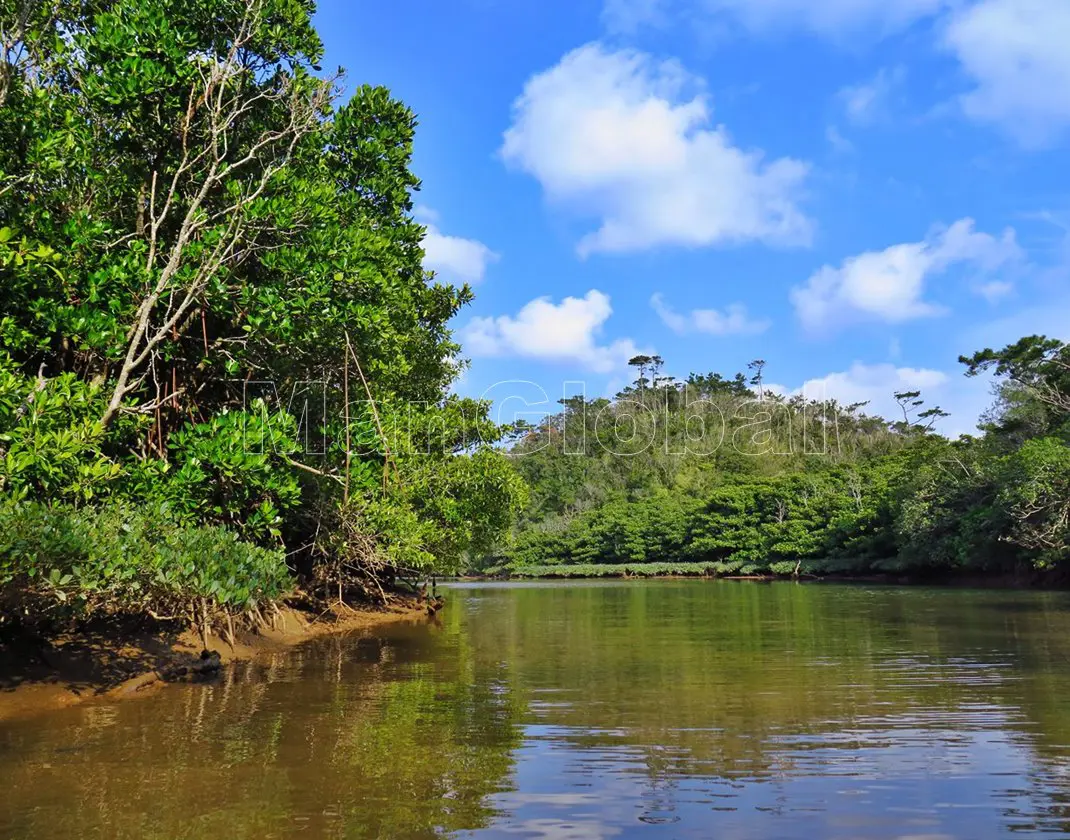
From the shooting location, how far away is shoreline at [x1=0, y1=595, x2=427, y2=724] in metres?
8.13

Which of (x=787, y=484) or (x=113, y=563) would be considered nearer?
(x=113, y=563)

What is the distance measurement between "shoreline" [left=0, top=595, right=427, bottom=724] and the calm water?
1.49ft

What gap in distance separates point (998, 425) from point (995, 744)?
127ft

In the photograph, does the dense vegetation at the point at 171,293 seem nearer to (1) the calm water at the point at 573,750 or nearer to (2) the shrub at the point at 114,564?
(2) the shrub at the point at 114,564

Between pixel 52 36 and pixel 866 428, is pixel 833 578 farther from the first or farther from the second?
pixel 52 36

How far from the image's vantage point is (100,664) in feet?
29.9

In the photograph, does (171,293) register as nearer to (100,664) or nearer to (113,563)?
(113,563)

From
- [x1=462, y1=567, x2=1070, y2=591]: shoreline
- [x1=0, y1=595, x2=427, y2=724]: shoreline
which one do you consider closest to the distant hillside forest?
[x1=462, y1=567, x2=1070, y2=591]: shoreline

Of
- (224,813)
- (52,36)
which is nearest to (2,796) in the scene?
(224,813)

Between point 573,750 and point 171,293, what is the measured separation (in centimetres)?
681

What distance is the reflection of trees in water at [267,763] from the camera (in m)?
4.81

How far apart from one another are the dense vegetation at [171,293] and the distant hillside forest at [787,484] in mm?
25676

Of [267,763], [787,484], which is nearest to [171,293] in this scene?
[267,763]

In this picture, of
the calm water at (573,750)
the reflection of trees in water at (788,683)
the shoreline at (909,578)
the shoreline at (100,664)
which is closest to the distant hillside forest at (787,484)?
the shoreline at (909,578)
